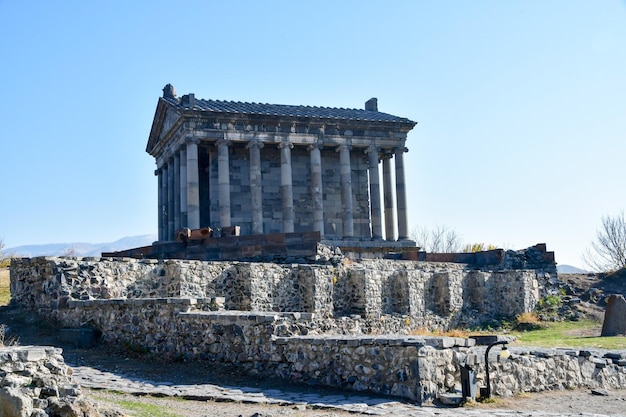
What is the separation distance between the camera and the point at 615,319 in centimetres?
2264

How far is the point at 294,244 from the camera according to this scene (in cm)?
2277

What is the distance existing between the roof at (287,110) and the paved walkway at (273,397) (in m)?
25.6

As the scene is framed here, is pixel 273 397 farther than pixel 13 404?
Yes

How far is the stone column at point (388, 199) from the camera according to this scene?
4031cm

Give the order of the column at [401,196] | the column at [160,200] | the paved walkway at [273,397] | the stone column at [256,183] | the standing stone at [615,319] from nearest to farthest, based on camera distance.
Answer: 1. the paved walkway at [273,397]
2. the standing stone at [615,319]
3. the stone column at [256,183]
4. the column at [401,196]
5. the column at [160,200]

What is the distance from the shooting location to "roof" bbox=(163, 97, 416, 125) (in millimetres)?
36781

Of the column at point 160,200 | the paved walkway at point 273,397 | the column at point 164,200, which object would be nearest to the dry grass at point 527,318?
the paved walkway at point 273,397

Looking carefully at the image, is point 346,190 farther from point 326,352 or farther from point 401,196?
point 326,352

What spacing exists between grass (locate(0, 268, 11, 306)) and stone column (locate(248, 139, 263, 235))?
1182 centimetres

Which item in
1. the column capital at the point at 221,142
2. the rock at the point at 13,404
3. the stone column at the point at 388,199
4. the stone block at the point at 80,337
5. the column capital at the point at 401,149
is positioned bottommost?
the rock at the point at 13,404

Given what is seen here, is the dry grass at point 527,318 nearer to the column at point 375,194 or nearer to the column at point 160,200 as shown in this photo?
the column at point 375,194

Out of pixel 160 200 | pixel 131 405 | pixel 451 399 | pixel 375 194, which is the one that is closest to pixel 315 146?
pixel 375 194

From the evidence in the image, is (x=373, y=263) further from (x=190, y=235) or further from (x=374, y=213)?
(x=374, y=213)

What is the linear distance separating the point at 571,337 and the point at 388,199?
19378 millimetres
